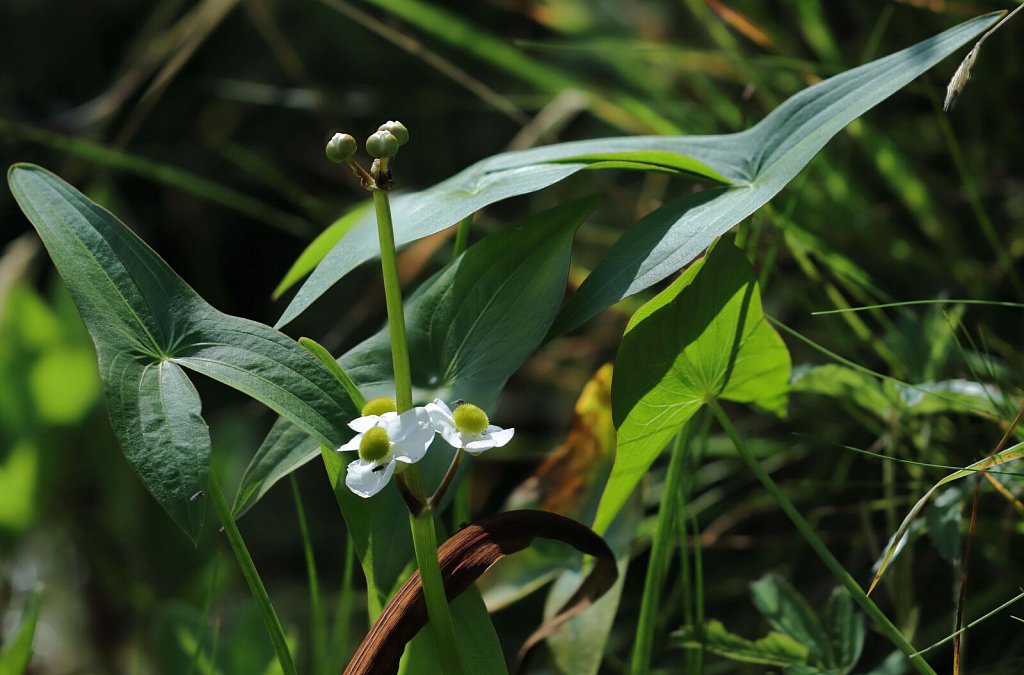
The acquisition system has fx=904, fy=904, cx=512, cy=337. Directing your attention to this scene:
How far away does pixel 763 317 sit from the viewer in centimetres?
31

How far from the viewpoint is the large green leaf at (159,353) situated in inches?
10.4

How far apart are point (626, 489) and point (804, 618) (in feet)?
0.30

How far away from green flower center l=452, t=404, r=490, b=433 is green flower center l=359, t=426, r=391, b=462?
22 mm

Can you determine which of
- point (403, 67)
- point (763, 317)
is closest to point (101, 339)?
point (763, 317)

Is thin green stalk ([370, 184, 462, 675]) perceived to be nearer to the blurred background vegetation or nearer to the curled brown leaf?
the curled brown leaf

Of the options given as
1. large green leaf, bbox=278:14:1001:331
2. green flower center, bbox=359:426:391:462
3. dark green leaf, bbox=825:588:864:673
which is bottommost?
dark green leaf, bbox=825:588:864:673

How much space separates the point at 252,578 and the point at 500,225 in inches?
22.4

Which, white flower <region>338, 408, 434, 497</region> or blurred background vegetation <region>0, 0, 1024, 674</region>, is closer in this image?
white flower <region>338, 408, 434, 497</region>

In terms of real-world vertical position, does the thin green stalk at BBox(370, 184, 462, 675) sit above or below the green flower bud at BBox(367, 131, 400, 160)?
below

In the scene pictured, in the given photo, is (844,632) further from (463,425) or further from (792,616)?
(463,425)

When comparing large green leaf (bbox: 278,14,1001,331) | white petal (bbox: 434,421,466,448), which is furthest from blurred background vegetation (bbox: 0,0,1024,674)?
white petal (bbox: 434,421,466,448)

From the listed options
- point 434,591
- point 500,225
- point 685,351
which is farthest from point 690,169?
point 500,225

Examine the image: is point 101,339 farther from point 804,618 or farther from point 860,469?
point 860,469

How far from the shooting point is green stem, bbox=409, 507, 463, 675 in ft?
0.90
